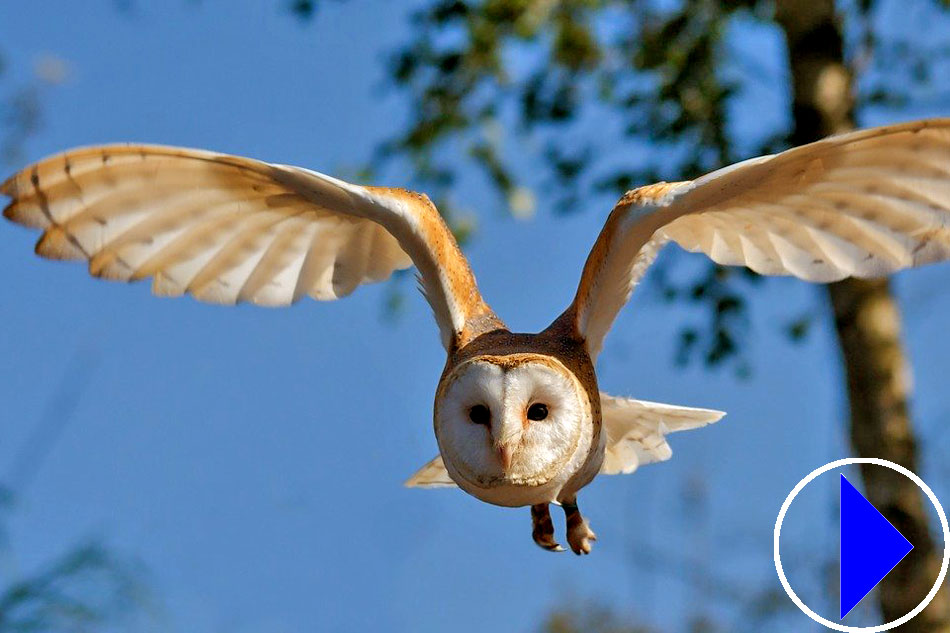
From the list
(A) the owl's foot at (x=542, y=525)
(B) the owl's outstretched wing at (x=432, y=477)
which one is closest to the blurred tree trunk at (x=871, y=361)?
(B) the owl's outstretched wing at (x=432, y=477)

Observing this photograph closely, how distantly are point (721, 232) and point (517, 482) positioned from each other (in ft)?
2.54

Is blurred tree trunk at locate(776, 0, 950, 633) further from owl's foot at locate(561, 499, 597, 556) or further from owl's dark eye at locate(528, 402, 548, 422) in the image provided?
owl's dark eye at locate(528, 402, 548, 422)

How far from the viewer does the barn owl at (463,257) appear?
1991 mm

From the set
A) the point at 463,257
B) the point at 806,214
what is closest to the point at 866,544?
the point at 806,214

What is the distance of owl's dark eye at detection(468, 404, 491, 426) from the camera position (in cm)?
199

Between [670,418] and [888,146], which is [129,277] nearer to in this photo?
[670,418]

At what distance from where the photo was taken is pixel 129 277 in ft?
7.30

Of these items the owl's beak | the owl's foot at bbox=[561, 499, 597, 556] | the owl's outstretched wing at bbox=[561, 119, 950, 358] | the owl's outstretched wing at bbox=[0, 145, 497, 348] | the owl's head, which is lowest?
the owl's foot at bbox=[561, 499, 597, 556]

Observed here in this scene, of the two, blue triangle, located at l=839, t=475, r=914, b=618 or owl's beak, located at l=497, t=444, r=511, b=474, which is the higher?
blue triangle, located at l=839, t=475, r=914, b=618

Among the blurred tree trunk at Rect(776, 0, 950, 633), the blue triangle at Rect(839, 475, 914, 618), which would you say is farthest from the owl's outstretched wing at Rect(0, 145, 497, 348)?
the blurred tree trunk at Rect(776, 0, 950, 633)

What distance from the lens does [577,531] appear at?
2109 mm

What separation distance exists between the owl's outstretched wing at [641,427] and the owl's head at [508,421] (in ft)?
1.79

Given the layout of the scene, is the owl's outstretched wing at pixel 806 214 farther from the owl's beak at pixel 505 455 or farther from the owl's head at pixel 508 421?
the owl's beak at pixel 505 455

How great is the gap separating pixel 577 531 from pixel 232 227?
86 centimetres
